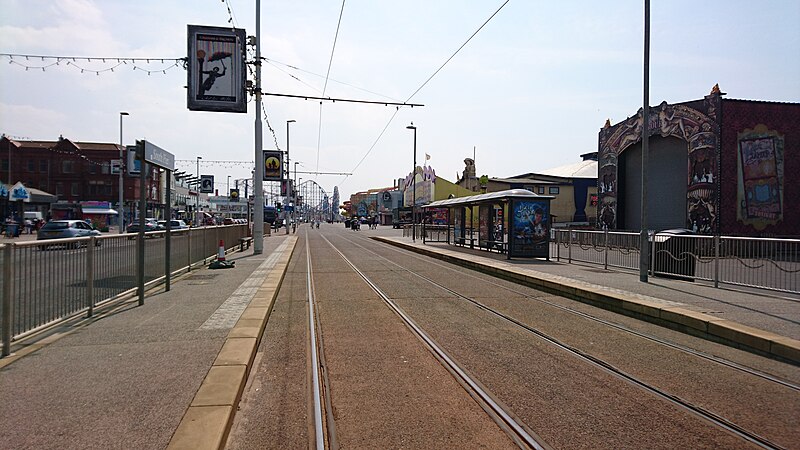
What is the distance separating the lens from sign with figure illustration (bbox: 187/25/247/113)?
17.9 meters

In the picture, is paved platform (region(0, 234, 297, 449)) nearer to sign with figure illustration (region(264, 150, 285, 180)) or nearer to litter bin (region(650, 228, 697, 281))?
litter bin (region(650, 228, 697, 281))

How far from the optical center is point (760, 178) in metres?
29.2

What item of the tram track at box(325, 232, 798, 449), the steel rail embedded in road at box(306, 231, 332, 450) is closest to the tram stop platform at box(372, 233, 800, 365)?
the tram track at box(325, 232, 798, 449)

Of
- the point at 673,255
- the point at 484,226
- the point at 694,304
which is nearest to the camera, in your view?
the point at 694,304

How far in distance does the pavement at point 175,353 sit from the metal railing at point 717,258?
0.45 m

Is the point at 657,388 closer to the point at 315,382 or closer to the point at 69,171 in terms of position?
the point at 315,382

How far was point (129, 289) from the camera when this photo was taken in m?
9.62

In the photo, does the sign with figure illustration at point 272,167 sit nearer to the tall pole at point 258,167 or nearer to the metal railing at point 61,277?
the tall pole at point 258,167

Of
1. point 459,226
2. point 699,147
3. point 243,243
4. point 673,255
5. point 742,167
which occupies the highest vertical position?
point 699,147

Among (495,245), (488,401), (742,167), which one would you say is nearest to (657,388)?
(488,401)

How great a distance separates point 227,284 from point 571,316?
7.68m

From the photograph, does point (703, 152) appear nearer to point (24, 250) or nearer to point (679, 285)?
point (679, 285)

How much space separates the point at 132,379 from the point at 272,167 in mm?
23586

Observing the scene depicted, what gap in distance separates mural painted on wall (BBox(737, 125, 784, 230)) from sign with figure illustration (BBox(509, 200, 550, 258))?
50.5 ft
